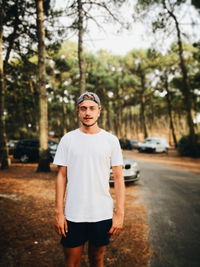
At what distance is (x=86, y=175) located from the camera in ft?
7.00

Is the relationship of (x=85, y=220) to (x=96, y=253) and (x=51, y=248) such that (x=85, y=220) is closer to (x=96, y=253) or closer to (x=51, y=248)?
(x=96, y=253)

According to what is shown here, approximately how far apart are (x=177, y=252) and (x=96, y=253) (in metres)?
2.07

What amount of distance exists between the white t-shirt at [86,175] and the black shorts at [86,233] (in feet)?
0.19

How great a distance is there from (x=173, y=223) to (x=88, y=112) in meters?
3.98

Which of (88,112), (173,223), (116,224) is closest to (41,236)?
(116,224)

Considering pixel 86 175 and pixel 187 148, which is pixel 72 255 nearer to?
pixel 86 175

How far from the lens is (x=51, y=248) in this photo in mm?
3770

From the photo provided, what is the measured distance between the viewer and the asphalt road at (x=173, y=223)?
11.5 ft

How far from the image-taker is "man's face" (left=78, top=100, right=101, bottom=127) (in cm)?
225

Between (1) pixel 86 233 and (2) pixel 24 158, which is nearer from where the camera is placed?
(1) pixel 86 233

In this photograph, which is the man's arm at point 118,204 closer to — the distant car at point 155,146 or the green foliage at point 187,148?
the green foliage at point 187,148

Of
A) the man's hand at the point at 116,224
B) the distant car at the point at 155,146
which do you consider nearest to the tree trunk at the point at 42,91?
the man's hand at the point at 116,224

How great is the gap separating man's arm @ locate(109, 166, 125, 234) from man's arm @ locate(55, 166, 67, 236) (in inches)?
19.0

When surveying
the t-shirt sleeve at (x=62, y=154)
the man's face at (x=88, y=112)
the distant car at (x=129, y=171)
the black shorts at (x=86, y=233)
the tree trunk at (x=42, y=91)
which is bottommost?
the distant car at (x=129, y=171)
